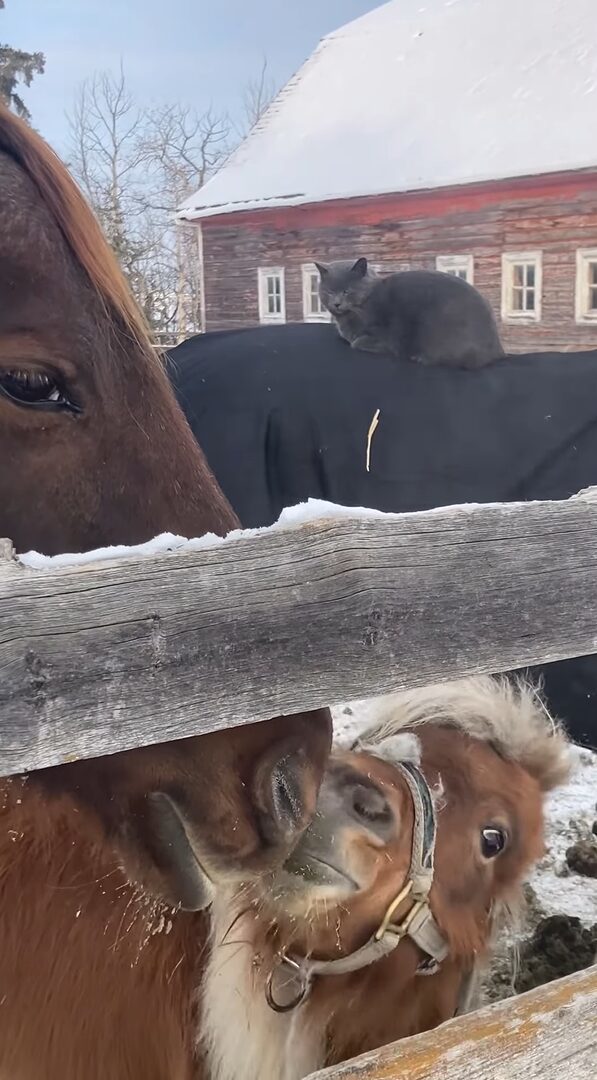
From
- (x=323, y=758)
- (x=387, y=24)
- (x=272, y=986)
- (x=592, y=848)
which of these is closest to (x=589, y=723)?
(x=592, y=848)

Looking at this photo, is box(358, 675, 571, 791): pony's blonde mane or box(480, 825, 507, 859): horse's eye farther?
box(358, 675, 571, 791): pony's blonde mane

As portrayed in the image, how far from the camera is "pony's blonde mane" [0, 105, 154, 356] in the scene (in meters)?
1.41

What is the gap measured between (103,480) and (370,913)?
1.07 m

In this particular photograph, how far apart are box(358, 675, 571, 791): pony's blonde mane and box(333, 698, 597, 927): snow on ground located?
0.21 m

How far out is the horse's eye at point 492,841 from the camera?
2049 millimetres

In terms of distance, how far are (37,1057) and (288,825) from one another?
0.83 meters

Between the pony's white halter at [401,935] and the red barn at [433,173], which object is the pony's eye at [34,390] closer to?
the pony's white halter at [401,935]

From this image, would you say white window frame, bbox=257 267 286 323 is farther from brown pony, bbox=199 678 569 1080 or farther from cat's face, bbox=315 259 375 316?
brown pony, bbox=199 678 569 1080

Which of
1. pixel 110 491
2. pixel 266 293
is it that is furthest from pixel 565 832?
pixel 266 293

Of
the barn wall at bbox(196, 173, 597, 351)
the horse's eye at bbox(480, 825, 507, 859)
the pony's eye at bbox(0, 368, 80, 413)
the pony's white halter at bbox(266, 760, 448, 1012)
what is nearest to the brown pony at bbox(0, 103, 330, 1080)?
the pony's eye at bbox(0, 368, 80, 413)

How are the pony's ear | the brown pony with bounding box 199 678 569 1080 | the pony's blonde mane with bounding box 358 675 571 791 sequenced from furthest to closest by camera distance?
1. the pony's ear
2. the pony's blonde mane with bounding box 358 675 571 791
3. the brown pony with bounding box 199 678 569 1080

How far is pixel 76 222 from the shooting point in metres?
1.42

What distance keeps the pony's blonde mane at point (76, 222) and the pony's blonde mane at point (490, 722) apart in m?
1.36

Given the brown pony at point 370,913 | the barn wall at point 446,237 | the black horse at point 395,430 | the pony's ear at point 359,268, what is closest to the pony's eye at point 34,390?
the brown pony at point 370,913
